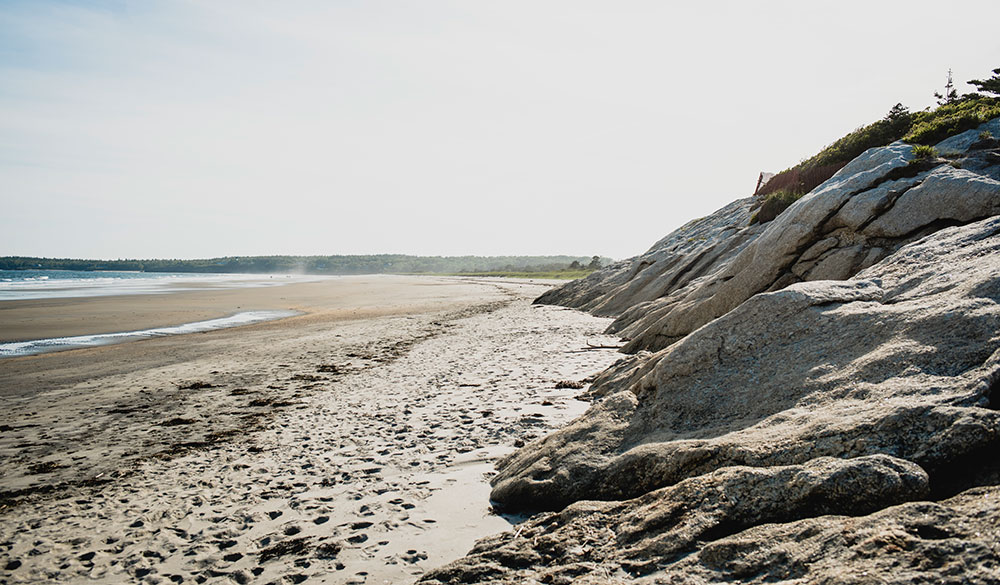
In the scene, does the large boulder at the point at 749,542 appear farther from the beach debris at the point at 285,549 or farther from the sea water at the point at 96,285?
the sea water at the point at 96,285

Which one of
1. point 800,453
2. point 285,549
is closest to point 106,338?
point 285,549

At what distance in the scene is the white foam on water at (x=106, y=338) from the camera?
69.7ft

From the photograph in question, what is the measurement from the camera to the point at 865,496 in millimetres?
3615

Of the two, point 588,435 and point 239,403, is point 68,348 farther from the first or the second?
point 588,435

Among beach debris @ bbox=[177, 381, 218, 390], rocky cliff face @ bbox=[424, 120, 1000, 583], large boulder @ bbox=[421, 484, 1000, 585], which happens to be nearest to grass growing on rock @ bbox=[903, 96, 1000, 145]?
rocky cliff face @ bbox=[424, 120, 1000, 583]

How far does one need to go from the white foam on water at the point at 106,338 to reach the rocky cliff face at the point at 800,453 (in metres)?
23.7

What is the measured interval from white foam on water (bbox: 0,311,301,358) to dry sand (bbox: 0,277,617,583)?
3102 mm

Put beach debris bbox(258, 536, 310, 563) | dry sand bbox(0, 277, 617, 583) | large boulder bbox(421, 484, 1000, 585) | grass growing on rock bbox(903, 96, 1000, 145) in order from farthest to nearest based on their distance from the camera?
1. grass growing on rock bbox(903, 96, 1000, 145)
2. dry sand bbox(0, 277, 617, 583)
3. beach debris bbox(258, 536, 310, 563)
4. large boulder bbox(421, 484, 1000, 585)

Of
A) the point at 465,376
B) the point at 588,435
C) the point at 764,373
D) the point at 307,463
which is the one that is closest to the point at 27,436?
the point at 307,463

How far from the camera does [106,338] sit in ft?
79.3

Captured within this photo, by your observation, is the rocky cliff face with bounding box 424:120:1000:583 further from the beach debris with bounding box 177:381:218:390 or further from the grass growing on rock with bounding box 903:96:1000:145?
the beach debris with bounding box 177:381:218:390

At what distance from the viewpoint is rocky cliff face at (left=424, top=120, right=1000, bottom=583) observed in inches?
128

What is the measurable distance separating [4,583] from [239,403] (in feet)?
22.2

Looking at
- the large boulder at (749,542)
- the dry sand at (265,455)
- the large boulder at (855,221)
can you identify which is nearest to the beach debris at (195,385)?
the dry sand at (265,455)
